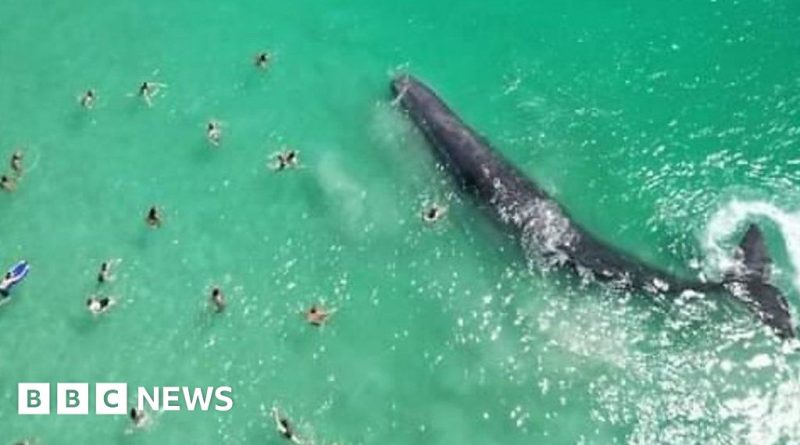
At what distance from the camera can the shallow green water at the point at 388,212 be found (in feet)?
98.7

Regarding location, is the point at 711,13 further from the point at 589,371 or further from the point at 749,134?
the point at 589,371

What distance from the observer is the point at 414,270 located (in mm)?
32656

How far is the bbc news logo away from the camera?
3062 cm

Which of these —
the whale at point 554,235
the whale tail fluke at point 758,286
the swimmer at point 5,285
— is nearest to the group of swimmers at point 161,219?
the whale at point 554,235

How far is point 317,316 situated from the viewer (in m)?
31.7

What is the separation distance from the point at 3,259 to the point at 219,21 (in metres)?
11.8

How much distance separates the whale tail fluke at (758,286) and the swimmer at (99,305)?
18.0 m

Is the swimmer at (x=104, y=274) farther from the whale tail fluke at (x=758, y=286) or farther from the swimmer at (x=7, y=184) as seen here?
the whale tail fluke at (x=758, y=286)

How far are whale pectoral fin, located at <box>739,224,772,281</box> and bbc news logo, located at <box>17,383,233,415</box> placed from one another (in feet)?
49.6

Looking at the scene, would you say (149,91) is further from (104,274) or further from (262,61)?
(104,274)

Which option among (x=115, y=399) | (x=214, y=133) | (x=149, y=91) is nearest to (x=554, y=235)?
(x=214, y=133)

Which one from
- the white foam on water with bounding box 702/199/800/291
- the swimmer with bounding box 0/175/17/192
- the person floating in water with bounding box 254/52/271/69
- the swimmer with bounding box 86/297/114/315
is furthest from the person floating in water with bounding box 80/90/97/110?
the white foam on water with bounding box 702/199/800/291

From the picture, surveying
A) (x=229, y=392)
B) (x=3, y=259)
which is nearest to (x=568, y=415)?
(x=229, y=392)

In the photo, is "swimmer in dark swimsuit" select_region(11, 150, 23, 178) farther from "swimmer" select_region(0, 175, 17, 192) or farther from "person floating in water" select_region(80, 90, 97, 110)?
"person floating in water" select_region(80, 90, 97, 110)
